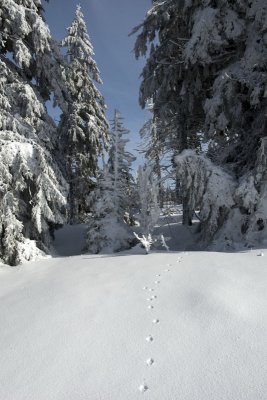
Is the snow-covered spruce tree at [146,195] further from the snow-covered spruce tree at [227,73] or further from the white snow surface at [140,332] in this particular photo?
the white snow surface at [140,332]

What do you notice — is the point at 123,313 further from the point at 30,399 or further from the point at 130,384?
the point at 30,399

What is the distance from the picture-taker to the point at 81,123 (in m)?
18.4

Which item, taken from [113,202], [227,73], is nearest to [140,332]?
[227,73]

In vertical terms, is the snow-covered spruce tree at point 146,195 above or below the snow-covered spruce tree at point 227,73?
below

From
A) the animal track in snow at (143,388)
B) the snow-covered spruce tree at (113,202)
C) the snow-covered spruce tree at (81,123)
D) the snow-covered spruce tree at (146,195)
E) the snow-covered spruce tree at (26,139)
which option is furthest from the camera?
the snow-covered spruce tree at (81,123)

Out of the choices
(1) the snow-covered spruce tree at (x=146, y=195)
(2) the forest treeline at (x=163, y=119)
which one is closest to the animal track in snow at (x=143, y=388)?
(2) the forest treeline at (x=163, y=119)

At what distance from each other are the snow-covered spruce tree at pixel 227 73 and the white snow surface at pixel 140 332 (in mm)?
3386

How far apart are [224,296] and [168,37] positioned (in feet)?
32.9

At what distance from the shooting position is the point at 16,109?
33.8ft

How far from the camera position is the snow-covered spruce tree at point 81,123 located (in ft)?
60.5

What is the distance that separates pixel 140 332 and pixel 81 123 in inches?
599

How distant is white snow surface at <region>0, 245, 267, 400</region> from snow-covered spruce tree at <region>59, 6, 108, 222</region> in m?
12.5

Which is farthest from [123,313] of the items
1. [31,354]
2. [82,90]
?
[82,90]

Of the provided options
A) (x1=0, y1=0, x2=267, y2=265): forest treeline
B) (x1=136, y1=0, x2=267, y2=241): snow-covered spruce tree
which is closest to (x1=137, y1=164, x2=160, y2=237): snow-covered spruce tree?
(x1=0, y1=0, x2=267, y2=265): forest treeline
